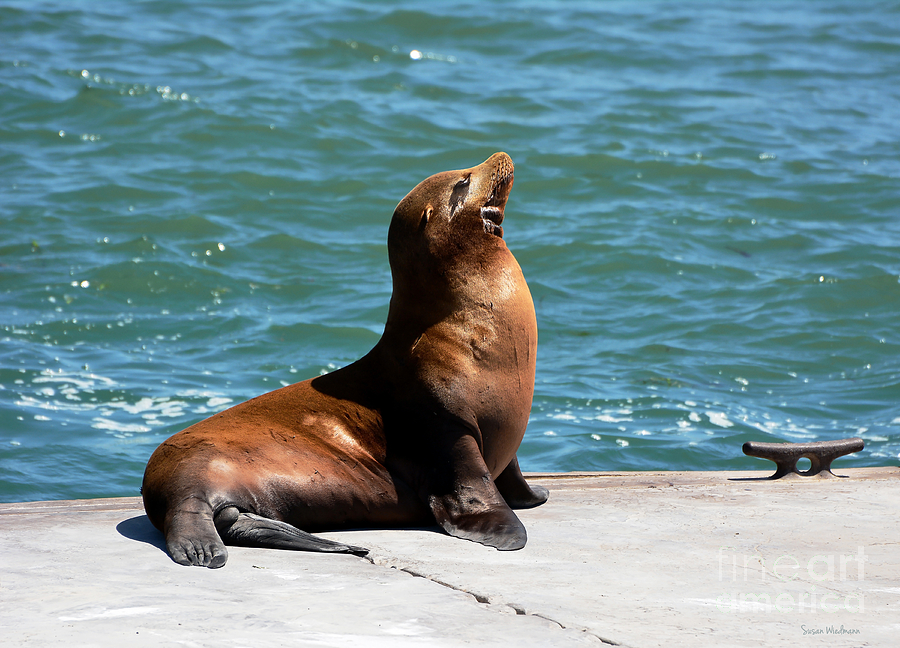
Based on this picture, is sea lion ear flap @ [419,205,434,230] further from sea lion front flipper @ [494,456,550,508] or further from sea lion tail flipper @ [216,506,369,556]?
sea lion tail flipper @ [216,506,369,556]

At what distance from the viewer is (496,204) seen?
4602 millimetres

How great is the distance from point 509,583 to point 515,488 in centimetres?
130

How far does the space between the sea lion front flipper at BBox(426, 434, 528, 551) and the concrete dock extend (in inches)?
3.5

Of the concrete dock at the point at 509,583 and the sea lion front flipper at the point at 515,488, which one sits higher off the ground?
the concrete dock at the point at 509,583

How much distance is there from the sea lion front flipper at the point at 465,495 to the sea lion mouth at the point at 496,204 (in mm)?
935

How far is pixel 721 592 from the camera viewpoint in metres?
3.15
